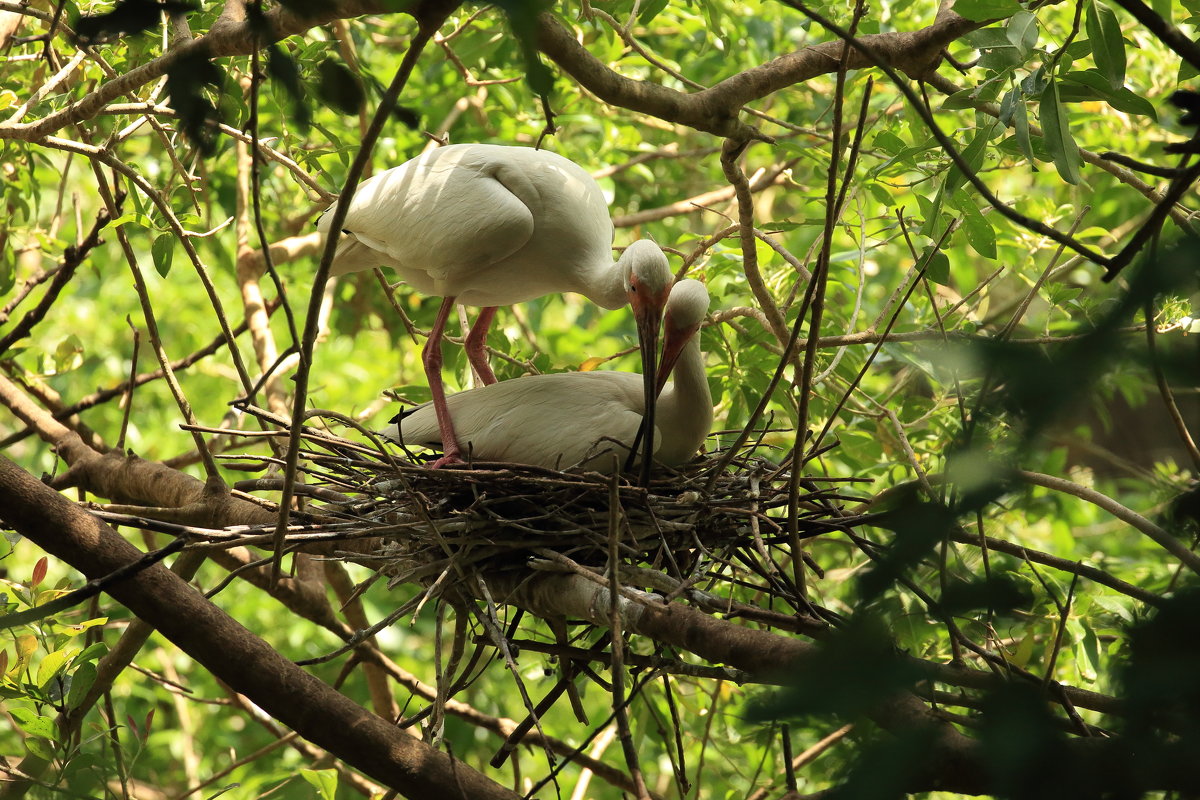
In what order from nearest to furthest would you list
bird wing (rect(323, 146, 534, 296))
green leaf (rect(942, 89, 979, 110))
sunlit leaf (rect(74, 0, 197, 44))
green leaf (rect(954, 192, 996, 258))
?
sunlit leaf (rect(74, 0, 197, 44))
green leaf (rect(942, 89, 979, 110))
green leaf (rect(954, 192, 996, 258))
bird wing (rect(323, 146, 534, 296))

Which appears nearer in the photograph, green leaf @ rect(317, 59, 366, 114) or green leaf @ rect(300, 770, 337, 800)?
green leaf @ rect(317, 59, 366, 114)

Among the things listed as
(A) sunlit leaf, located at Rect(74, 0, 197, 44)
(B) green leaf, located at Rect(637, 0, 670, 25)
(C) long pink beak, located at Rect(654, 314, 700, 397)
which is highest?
(A) sunlit leaf, located at Rect(74, 0, 197, 44)

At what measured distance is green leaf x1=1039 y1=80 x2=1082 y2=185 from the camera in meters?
2.50

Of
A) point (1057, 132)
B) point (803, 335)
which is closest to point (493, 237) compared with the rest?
point (803, 335)

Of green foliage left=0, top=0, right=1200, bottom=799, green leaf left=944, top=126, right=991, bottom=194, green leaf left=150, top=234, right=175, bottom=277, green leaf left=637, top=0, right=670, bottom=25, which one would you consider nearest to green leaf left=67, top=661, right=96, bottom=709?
green foliage left=0, top=0, right=1200, bottom=799

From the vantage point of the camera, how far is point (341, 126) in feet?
18.4

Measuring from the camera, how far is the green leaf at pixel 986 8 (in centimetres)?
265

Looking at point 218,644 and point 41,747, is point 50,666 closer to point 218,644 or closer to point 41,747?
point 41,747

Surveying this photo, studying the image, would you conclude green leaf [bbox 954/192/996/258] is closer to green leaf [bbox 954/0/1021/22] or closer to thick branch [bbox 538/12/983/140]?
thick branch [bbox 538/12/983/140]

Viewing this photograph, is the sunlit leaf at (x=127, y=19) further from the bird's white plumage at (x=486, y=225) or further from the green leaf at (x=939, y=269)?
the green leaf at (x=939, y=269)

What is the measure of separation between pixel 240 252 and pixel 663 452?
2.79 meters

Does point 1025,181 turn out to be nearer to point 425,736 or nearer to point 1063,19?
point 1063,19

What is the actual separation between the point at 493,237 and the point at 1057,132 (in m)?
1.85

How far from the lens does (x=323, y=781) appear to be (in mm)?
3385
